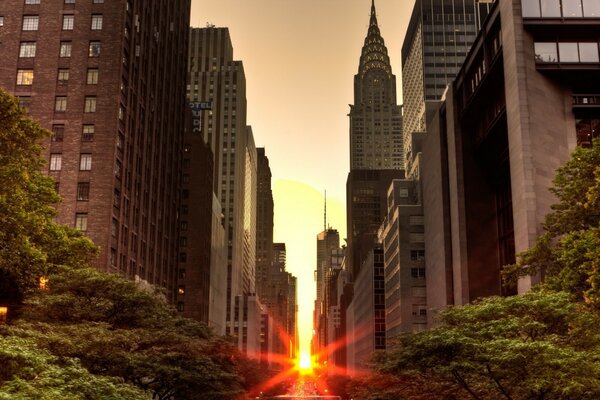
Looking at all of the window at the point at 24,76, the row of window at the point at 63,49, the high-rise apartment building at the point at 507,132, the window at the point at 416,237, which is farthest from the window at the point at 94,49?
the window at the point at 416,237

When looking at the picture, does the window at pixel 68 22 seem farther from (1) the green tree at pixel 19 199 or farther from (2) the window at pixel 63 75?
(1) the green tree at pixel 19 199

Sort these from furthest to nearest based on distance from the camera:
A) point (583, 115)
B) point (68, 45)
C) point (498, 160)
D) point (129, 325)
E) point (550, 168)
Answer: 1. point (68, 45)
2. point (498, 160)
3. point (583, 115)
4. point (550, 168)
5. point (129, 325)

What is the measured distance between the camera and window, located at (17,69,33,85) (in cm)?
8300

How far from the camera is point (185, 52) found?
126 meters

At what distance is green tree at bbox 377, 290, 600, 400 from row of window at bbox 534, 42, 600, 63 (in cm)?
3100

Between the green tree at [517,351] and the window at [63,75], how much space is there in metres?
60.5

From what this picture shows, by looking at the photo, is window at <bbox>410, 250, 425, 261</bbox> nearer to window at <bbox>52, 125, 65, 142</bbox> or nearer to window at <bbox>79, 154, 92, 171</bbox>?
window at <bbox>79, 154, 92, 171</bbox>

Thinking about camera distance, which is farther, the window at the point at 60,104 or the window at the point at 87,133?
the window at the point at 60,104

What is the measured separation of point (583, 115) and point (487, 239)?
755 inches

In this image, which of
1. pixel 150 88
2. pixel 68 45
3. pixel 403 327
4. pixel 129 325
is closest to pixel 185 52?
pixel 150 88

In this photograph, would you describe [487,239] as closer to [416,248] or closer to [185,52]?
[416,248]

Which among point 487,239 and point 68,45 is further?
point 68,45

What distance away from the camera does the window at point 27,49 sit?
83938 millimetres

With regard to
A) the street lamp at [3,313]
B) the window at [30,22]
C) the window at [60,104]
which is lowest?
the street lamp at [3,313]
